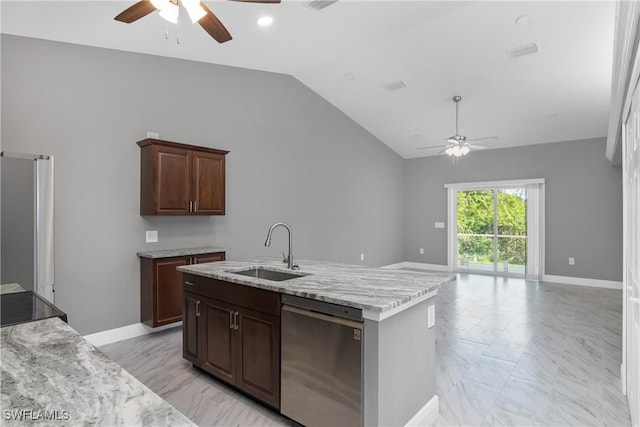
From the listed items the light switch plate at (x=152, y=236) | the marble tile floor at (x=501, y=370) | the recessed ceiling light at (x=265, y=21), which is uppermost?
the recessed ceiling light at (x=265, y=21)

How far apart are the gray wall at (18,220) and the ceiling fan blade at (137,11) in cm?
140

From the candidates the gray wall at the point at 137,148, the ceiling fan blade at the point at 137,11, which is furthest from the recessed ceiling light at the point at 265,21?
the ceiling fan blade at the point at 137,11

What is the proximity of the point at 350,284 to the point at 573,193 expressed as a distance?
255 inches

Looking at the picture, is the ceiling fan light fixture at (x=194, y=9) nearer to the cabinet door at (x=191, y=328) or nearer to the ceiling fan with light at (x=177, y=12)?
the ceiling fan with light at (x=177, y=12)

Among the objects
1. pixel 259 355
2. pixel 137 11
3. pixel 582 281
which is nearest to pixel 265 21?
pixel 137 11

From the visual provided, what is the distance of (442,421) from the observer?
2.24 meters

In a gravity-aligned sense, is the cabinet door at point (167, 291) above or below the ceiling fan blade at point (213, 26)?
below

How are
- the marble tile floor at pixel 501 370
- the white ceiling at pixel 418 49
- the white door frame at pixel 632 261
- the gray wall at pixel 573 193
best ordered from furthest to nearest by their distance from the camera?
the gray wall at pixel 573 193
the white ceiling at pixel 418 49
the marble tile floor at pixel 501 370
the white door frame at pixel 632 261

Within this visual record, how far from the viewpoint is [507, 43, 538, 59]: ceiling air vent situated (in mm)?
4191

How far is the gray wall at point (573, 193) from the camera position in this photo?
617cm

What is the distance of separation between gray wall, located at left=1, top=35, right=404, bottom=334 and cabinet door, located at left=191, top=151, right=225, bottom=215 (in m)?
0.33

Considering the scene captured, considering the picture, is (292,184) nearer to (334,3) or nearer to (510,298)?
(334,3)

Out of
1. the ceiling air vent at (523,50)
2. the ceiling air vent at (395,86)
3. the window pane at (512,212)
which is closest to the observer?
the ceiling air vent at (523,50)

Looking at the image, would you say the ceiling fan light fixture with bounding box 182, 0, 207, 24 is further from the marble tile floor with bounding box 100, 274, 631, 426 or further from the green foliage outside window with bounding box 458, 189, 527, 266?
the green foliage outside window with bounding box 458, 189, 527, 266
